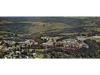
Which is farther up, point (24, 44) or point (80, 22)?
point (80, 22)

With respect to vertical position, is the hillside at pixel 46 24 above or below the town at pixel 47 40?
above

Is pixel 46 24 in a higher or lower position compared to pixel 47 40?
higher

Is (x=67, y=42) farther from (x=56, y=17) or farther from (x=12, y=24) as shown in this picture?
(x=12, y=24)

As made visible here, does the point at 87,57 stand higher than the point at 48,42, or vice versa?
the point at 48,42

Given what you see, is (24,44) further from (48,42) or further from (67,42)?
(67,42)

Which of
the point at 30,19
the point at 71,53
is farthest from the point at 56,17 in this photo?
the point at 71,53

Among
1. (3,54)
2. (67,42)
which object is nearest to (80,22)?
(67,42)

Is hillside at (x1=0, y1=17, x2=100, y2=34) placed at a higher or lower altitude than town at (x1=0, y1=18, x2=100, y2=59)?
higher
